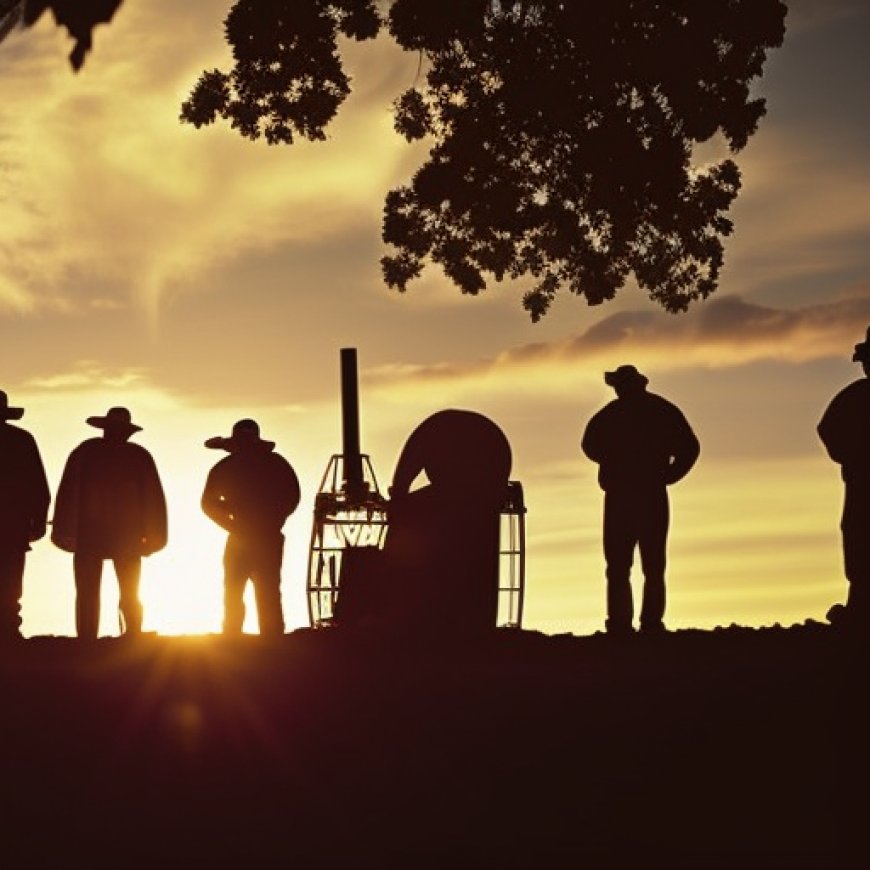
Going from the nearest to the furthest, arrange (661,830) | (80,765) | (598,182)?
(661,830) → (80,765) → (598,182)

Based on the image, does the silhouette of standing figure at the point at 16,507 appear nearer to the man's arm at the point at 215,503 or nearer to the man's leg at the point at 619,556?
the man's arm at the point at 215,503

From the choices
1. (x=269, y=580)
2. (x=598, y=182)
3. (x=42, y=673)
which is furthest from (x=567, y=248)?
(x=42, y=673)

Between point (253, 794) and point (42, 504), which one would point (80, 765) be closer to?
point (253, 794)

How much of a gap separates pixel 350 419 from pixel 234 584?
12.9 ft

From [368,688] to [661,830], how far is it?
2975 mm

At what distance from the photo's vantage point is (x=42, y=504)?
747 inches

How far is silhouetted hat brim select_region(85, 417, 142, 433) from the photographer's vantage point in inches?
767

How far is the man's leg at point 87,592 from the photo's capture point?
64.0ft

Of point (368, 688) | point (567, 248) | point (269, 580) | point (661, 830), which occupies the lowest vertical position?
point (661, 830)

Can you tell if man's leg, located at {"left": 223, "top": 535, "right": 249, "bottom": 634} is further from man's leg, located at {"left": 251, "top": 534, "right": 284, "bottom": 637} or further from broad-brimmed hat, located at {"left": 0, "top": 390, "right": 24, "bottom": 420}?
broad-brimmed hat, located at {"left": 0, "top": 390, "right": 24, "bottom": 420}

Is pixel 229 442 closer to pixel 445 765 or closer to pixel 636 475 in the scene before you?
pixel 636 475

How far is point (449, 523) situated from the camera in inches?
639

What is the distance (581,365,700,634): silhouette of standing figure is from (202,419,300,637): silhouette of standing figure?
3040mm

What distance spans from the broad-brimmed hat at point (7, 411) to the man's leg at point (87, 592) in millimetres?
1425
